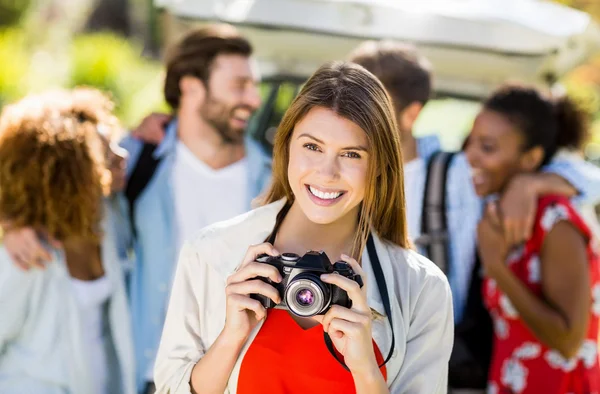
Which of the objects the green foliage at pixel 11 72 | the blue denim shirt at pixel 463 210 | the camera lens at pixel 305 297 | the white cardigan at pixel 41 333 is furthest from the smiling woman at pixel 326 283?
the green foliage at pixel 11 72

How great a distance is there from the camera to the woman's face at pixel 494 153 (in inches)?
152

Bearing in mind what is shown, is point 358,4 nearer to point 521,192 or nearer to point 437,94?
point 437,94

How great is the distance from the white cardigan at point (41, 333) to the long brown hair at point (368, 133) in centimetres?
120

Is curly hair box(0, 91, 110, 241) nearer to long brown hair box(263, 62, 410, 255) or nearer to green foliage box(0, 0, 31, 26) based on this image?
long brown hair box(263, 62, 410, 255)

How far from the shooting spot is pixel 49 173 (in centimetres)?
334

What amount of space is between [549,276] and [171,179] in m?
1.80

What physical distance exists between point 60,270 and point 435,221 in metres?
1.54

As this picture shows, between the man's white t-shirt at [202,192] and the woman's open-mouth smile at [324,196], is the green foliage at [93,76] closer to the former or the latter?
the man's white t-shirt at [202,192]

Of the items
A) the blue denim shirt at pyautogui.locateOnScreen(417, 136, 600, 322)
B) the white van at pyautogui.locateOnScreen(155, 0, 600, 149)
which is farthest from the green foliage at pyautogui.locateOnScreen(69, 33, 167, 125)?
the blue denim shirt at pyautogui.locateOnScreen(417, 136, 600, 322)

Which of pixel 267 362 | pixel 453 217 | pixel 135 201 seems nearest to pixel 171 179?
pixel 135 201

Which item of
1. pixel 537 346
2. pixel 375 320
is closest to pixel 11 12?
pixel 537 346

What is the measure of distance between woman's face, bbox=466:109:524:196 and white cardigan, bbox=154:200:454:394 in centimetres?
146

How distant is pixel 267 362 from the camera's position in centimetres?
237

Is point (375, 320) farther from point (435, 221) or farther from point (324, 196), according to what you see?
point (435, 221)
